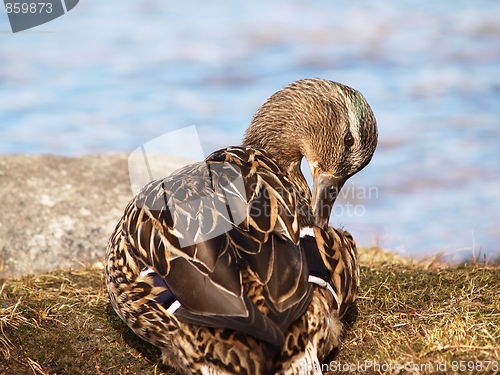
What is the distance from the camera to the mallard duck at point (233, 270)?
395 cm

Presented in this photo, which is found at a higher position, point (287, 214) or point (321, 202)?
point (287, 214)

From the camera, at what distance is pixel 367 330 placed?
4902 millimetres

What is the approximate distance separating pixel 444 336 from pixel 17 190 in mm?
5387

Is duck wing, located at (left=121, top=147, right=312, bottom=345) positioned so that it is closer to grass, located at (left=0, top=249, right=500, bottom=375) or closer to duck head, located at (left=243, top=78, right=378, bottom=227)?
duck head, located at (left=243, top=78, right=378, bottom=227)

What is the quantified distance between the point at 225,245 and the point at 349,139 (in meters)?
2.14

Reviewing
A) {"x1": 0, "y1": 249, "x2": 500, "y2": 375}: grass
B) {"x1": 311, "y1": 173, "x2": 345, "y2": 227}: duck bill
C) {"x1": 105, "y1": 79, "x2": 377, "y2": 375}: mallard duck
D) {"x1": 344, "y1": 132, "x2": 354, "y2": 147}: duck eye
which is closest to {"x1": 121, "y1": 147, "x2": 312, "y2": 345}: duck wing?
{"x1": 105, "y1": 79, "x2": 377, "y2": 375}: mallard duck

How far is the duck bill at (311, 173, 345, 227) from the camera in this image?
550 centimetres

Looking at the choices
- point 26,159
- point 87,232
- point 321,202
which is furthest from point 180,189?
point 26,159

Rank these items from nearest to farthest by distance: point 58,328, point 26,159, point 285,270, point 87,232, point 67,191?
point 285,270 < point 58,328 < point 87,232 < point 67,191 < point 26,159

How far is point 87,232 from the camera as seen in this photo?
7.52 m

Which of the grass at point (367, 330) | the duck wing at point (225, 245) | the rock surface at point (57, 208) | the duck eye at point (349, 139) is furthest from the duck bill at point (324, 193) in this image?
the rock surface at point (57, 208)

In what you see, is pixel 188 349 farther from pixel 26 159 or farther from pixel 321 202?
Result: pixel 26 159

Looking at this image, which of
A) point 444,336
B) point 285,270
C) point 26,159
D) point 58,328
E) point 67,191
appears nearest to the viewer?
point 285,270

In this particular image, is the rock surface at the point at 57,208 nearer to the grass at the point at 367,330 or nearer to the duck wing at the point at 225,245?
the grass at the point at 367,330
